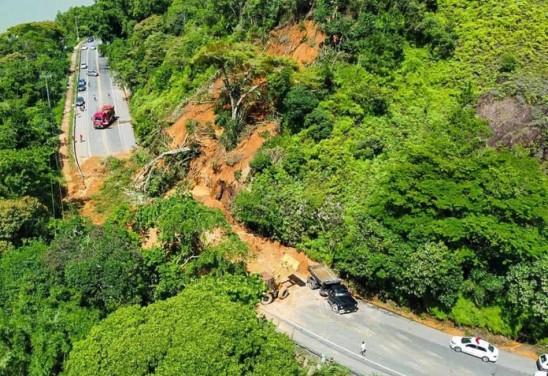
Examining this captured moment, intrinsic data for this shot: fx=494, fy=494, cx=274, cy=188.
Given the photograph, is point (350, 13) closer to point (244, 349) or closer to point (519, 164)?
point (519, 164)

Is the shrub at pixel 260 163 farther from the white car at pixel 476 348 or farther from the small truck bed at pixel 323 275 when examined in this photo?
the white car at pixel 476 348

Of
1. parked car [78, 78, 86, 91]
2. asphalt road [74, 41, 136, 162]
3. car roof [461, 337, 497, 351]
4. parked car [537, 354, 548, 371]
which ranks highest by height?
parked car [78, 78, 86, 91]

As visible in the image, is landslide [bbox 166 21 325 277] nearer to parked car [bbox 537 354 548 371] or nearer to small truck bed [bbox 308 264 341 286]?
small truck bed [bbox 308 264 341 286]

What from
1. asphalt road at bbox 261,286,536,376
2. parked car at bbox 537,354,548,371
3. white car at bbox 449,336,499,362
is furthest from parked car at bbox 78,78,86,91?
parked car at bbox 537,354,548,371

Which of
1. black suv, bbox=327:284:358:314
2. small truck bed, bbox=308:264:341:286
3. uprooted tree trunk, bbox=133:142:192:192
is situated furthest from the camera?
uprooted tree trunk, bbox=133:142:192:192

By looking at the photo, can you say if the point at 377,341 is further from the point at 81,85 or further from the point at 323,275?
the point at 81,85
